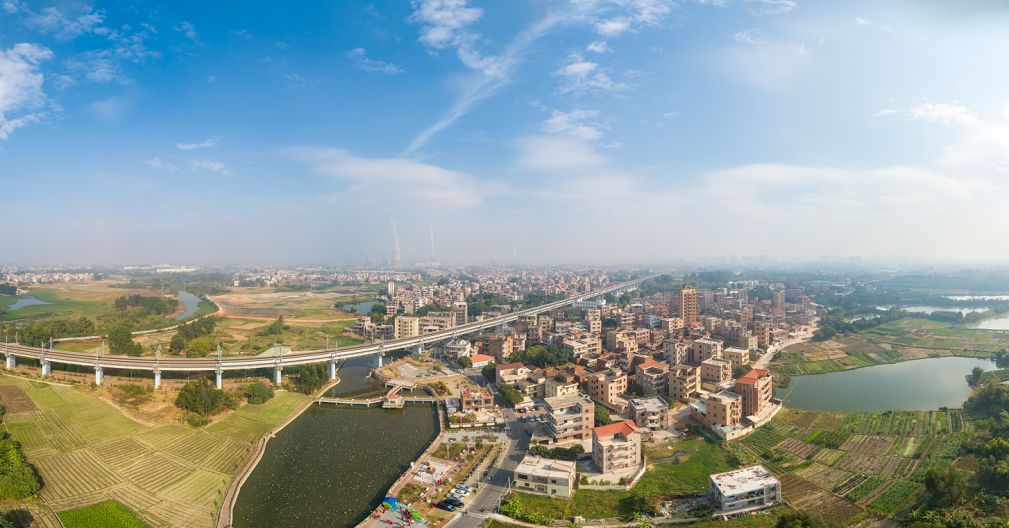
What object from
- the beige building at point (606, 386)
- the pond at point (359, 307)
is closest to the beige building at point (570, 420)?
the beige building at point (606, 386)

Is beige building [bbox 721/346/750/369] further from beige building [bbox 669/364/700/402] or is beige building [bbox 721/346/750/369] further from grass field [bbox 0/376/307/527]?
grass field [bbox 0/376/307/527]

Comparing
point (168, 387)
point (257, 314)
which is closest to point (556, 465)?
point (168, 387)

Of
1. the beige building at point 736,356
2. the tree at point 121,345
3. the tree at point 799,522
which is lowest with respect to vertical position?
the tree at point 799,522

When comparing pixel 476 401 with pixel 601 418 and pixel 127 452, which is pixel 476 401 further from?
pixel 127 452

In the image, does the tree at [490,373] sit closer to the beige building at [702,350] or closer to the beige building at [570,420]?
the beige building at [570,420]

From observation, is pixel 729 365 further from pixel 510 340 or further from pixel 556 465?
pixel 556 465

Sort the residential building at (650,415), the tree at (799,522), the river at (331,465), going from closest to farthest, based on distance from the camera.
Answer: the tree at (799,522)
the river at (331,465)
the residential building at (650,415)

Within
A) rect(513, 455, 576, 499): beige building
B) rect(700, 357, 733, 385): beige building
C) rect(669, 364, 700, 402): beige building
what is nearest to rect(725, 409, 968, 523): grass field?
rect(669, 364, 700, 402): beige building
